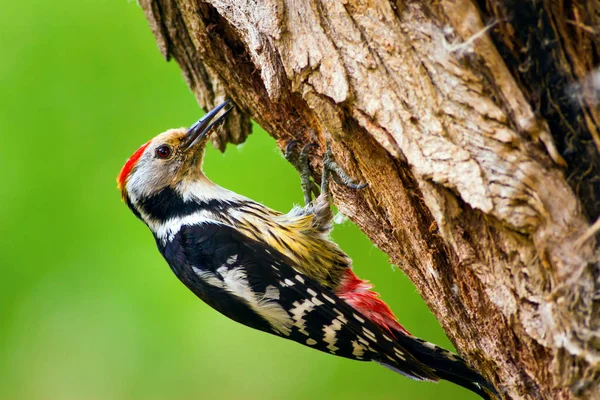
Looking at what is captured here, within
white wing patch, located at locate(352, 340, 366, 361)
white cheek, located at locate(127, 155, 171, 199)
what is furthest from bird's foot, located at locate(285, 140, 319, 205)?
white wing patch, located at locate(352, 340, 366, 361)

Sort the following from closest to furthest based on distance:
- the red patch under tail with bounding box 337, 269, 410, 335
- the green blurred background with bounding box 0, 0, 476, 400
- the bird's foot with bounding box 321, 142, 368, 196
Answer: the bird's foot with bounding box 321, 142, 368, 196, the red patch under tail with bounding box 337, 269, 410, 335, the green blurred background with bounding box 0, 0, 476, 400

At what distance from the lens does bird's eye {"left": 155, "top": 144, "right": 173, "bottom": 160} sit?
141 inches

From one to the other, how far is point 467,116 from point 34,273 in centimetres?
317

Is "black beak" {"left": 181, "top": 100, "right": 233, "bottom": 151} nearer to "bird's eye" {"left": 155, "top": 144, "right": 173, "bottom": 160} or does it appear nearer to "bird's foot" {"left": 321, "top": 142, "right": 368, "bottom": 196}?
"bird's eye" {"left": 155, "top": 144, "right": 173, "bottom": 160}

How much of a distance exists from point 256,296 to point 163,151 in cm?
98

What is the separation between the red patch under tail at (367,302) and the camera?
3182mm

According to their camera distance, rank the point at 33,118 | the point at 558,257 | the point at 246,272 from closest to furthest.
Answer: the point at 558,257
the point at 246,272
the point at 33,118

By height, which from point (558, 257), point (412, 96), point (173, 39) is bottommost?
point (558, 257)

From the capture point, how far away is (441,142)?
6.98ft

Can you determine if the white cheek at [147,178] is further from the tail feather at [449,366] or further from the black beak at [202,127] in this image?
the tail feather at [449,366]

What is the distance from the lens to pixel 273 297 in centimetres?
319

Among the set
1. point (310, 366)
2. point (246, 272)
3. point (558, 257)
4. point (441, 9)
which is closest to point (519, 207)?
point (558, 257)

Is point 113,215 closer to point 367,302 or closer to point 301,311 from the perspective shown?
point 301,311

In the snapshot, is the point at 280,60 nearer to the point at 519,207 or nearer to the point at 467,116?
the point at 467,116
